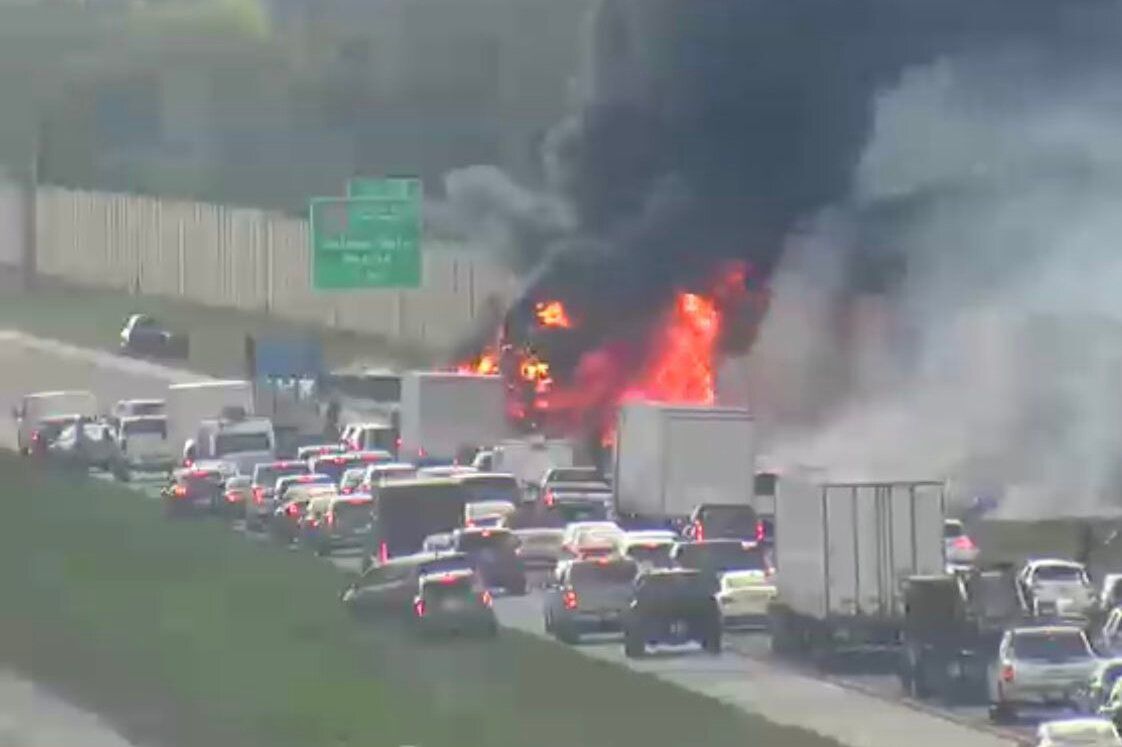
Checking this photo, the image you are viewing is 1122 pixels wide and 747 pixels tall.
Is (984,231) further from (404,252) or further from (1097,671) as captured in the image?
(1097,671)

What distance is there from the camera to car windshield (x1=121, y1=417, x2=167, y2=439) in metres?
69.6

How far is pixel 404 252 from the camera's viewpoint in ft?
214

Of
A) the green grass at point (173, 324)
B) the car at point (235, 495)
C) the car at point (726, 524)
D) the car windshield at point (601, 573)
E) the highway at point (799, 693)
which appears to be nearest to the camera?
the highway at point (799, 693)

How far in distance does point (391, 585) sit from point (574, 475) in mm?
16754

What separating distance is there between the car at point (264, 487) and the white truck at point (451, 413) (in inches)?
170

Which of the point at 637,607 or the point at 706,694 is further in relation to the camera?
the point at 637,607

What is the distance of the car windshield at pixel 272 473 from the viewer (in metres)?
59.6

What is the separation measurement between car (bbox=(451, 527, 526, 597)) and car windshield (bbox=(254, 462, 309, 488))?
925 centimetres

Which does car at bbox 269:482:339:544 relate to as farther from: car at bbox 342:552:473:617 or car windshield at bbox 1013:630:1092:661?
car windshield at bbox 1013:630:1092:661

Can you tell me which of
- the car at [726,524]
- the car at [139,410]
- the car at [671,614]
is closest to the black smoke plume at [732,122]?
the car at [139,410]

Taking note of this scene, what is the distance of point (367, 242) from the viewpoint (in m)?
65.3

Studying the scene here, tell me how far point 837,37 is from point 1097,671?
109 ft

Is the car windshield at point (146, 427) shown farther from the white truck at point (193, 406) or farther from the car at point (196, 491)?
the car at point (196, 491)

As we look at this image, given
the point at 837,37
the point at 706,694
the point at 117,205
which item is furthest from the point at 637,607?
the point at 117,205
